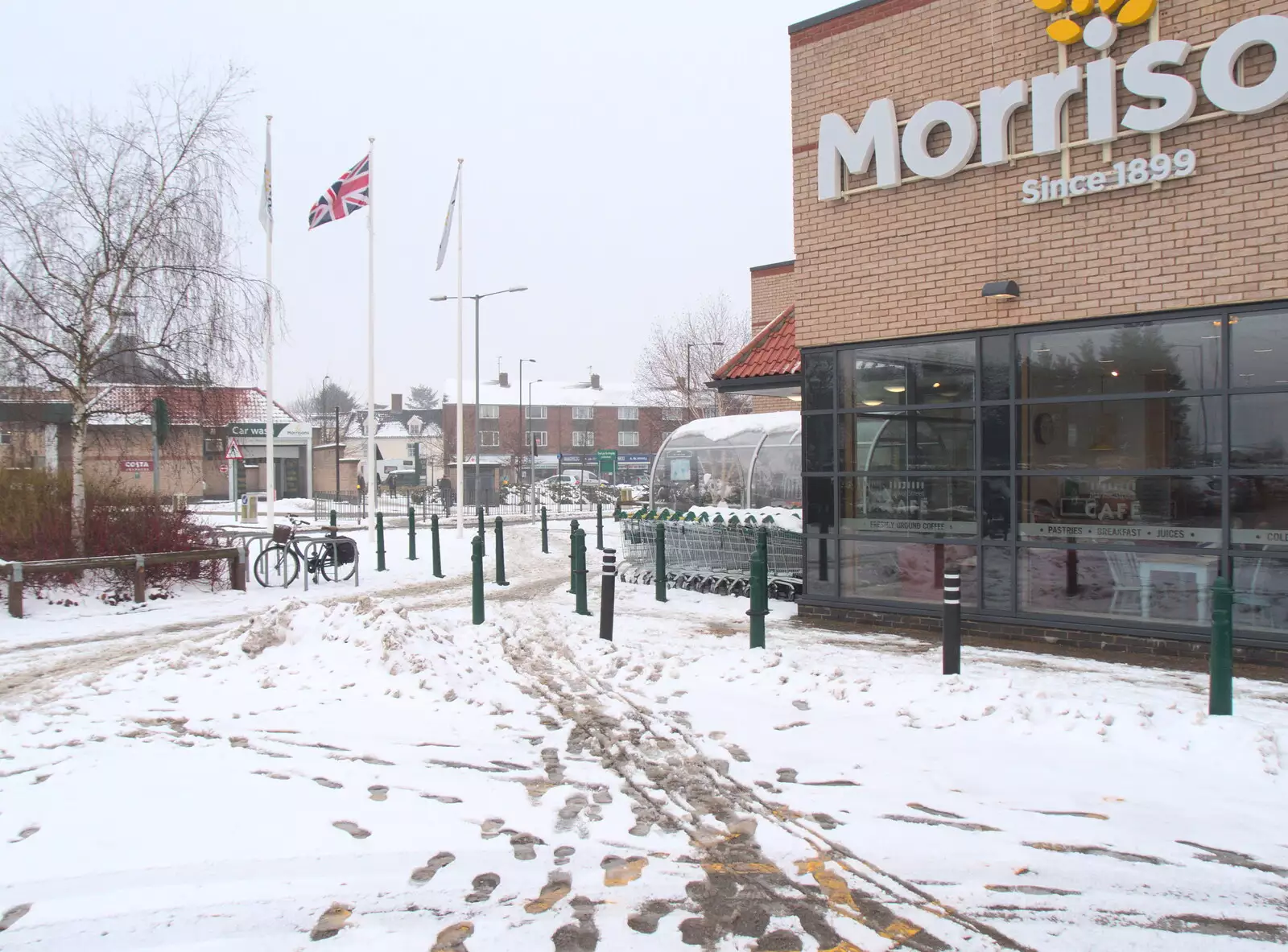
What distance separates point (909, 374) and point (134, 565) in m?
10.6

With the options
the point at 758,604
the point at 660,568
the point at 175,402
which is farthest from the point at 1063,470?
the point at 175,402

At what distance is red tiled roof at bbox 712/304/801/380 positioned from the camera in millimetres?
13398

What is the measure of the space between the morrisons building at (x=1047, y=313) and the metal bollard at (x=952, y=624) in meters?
2.21

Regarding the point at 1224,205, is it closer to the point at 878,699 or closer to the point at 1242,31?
the point at 1242,31

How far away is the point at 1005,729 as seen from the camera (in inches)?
261

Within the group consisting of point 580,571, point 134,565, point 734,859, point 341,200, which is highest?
point 341,200

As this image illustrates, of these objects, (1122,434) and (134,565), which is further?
(134,565)

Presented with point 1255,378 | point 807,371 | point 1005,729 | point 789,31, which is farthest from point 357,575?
point 1255,378

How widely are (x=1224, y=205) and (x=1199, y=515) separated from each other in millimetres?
2881

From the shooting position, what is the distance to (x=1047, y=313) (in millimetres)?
9664

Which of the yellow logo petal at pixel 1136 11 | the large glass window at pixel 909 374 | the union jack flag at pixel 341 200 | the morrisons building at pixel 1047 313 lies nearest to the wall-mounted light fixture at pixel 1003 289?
the morrisons building at pixel 1047 313

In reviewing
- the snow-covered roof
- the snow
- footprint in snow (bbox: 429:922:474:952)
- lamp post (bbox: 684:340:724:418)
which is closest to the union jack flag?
the snow

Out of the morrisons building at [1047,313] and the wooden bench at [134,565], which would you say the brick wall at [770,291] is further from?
the wooden bench at [134,565]

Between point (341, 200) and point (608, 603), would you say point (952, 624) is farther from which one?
point (341, 200)
